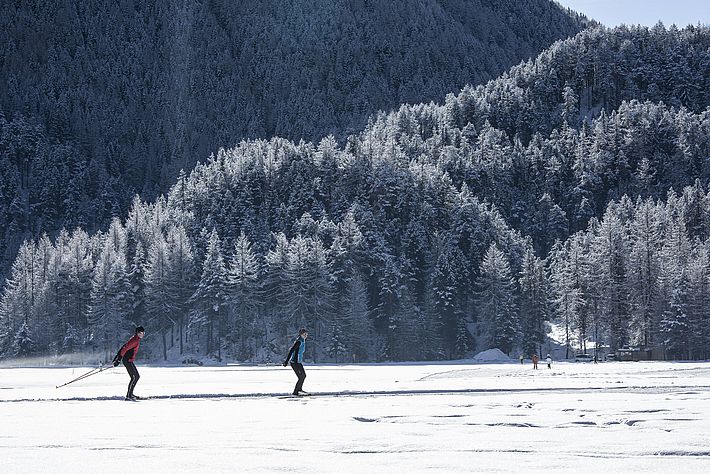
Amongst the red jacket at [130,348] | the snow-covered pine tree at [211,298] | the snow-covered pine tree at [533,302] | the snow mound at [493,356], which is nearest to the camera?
the red jacket at [130,348]

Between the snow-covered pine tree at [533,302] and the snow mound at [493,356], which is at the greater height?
the snow-covered pine tree at [533,302]

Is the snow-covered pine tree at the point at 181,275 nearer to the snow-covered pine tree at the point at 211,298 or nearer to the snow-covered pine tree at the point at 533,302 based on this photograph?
the snow-covered pine tree at the point at 211,298

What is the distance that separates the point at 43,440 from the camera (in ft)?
49.4

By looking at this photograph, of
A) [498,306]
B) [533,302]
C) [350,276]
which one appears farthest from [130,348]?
[533,302]

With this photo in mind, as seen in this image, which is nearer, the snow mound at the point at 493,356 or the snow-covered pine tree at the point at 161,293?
the snow mound at the point at 493,356

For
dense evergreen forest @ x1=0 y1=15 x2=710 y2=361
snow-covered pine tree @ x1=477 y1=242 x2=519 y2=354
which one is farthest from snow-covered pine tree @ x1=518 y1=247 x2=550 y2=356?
snow-covered pine tree @ x1=477 y1=242 x2=519 y2=354

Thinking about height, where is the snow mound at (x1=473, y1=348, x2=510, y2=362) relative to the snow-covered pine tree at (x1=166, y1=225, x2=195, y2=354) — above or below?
below

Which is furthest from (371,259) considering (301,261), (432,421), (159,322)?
(432,421)

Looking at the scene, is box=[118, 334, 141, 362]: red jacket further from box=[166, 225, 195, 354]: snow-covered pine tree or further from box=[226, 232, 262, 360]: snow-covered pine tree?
box=[166, 225, 195, 354]: snow-covered pine tree

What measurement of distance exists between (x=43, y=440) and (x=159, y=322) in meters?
111

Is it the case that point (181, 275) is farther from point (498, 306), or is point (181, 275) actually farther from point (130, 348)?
point (130, 348)

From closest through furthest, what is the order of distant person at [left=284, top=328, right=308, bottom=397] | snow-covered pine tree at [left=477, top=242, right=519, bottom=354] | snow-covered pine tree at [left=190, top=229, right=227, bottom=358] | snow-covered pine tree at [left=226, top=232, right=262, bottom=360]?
distant person at [left=284, top=328, right=308, bottom=397], snow-covered pine tree at [left=477, top=242, right=519, bottom=354], snow-covered pine tree at [left=226, top=232, right=262, bottom=360], snow-covered pine tree at [left=190, top=229, right=227, bottom=358]

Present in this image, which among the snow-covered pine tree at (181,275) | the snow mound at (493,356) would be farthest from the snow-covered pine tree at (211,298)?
the snow mound at (493,356)

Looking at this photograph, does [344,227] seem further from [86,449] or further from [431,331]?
[86,449]
